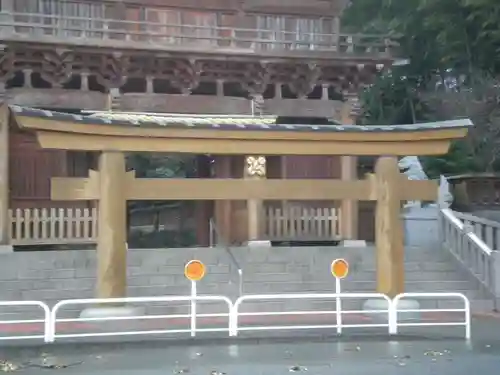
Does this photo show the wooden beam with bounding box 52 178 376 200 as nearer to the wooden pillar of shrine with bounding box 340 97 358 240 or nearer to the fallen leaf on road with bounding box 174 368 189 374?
the fallen leaf on road with bounding box 174 368 189 374

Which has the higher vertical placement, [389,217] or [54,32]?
[54,32]

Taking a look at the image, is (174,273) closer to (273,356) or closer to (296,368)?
(273,356)

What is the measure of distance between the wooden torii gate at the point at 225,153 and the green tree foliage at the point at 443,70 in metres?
10.0

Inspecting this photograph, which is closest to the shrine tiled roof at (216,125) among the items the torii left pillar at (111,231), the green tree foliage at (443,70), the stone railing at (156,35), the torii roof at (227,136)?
the torii roof at (227,136)

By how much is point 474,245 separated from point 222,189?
6916 mm

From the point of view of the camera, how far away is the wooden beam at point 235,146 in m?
11.1

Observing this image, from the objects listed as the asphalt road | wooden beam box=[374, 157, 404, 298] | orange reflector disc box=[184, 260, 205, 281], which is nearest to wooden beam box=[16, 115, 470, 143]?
wooden beam box=[374, 157, 404, 298]

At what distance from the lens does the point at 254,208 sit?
56.0 ft

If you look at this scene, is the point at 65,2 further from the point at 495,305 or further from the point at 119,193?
the point at 495,305

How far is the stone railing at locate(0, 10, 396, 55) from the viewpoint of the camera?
634 inches

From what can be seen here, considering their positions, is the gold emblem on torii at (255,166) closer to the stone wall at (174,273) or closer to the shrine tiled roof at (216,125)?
the stone wall at (174,273)

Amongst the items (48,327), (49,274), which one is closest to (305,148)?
(48,327)

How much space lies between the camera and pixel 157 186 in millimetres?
11117

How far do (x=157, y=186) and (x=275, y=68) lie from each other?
7698mm
